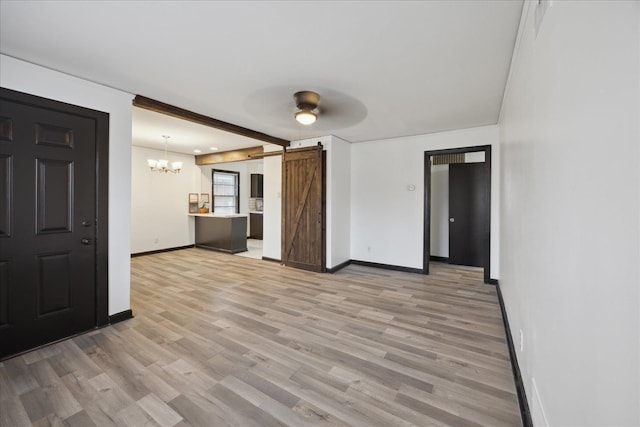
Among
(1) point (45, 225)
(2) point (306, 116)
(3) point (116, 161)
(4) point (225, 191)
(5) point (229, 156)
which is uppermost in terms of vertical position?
(5) point (229, 156)

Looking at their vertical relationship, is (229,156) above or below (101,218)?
above

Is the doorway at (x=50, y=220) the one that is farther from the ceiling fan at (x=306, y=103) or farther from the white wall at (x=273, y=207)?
the white wall at (x=273, y=207)

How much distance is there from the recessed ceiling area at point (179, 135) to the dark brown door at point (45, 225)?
1363mm

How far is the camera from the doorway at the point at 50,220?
2285 mm

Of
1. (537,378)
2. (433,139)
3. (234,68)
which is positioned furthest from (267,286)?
(433,139)

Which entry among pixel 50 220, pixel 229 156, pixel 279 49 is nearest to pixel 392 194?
pixel 279 49

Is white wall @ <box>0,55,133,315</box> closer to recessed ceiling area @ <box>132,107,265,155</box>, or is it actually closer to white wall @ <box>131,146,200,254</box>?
recessed ceiling area @ <box>132,107,265,155</box>

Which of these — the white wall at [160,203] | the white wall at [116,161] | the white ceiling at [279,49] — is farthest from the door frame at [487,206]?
the white wall at [160,203]

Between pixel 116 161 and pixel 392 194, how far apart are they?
4214 mm

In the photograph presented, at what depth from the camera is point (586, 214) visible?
86cm

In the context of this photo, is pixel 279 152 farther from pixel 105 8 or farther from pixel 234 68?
pixel 105 8

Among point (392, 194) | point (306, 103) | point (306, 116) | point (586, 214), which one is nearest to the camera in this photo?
point (586, 214)

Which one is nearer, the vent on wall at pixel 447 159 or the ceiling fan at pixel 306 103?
the ceiling fan at pixel 306 103

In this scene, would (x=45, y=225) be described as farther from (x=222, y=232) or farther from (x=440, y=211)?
(x=440, y=211)
